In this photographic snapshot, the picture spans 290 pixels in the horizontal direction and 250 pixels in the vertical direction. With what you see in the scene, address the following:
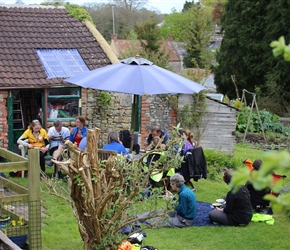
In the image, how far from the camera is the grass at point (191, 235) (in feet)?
26.9

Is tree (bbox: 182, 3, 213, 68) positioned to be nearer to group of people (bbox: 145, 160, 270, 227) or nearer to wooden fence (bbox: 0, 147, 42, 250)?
group of people (bbox: 145, 160, 270, 227)

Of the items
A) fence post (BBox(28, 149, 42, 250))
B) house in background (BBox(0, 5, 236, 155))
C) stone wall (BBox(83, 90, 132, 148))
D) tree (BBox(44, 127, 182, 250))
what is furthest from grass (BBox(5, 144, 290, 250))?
stone wall (BBox(83, 90, 132, 148))

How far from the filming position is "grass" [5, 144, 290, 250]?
819cm

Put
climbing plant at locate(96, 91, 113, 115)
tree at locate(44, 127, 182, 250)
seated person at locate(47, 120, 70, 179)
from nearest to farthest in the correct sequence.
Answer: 1. tree at locate(44, 127, 182, 250)
2. seated person at locate(47, 120, 70, 179)
3. climbing plant at locate(96, 91, 113, 115)

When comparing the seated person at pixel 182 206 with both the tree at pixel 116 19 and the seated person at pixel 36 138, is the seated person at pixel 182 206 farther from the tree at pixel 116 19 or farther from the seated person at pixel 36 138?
the tree at pixel 116 19

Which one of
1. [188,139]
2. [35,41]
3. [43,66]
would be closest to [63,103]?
[43,66]

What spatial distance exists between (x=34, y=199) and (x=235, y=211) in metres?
3.67

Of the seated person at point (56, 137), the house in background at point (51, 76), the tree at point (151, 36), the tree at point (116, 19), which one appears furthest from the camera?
the tree at point (116, 19)

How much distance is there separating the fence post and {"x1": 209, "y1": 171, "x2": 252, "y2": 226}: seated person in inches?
130

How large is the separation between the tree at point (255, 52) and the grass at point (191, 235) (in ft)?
61.9

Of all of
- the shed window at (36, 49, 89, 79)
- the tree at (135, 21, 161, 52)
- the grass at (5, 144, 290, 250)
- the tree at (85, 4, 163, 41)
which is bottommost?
the grass at (5, 144, 290, 250)

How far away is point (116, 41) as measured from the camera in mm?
54438

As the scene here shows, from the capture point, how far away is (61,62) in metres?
14.7

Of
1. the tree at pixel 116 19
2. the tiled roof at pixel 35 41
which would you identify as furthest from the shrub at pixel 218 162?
the tree at pixel 116 19
